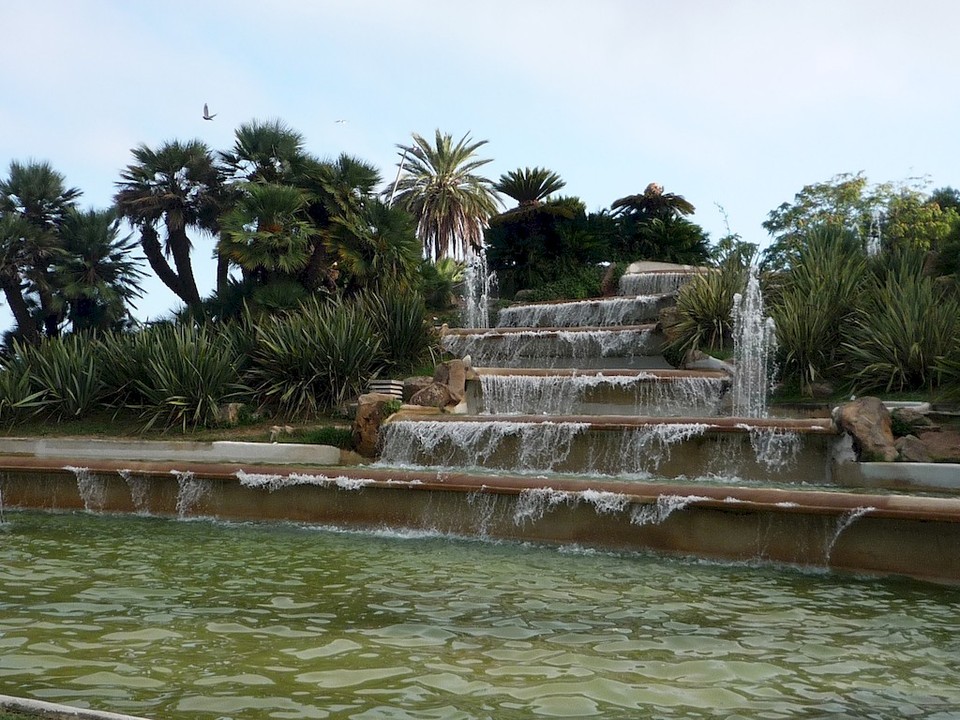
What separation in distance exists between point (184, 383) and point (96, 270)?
1198 cm

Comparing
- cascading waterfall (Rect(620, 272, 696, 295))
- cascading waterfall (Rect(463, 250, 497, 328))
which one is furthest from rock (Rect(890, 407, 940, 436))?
cascading waterfall (Rect(463, 250, 497, 328))

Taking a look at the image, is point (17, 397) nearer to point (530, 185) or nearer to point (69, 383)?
point (69, 383)

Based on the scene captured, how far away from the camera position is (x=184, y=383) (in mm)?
15953

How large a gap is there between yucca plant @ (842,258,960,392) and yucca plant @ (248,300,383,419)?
8.09 metres

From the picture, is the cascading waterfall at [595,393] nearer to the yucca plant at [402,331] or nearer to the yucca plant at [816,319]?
the yucca plant at [816,319]

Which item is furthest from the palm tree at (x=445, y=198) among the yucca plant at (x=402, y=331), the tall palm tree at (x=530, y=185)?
the yucca plant at (x=402, y=331)

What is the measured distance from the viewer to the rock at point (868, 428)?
32.1 feet

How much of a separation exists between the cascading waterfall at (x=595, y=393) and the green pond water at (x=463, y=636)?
5.93 metres

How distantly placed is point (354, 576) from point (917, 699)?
3794 millimetres

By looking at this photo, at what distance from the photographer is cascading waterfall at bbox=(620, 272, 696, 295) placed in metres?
22.4

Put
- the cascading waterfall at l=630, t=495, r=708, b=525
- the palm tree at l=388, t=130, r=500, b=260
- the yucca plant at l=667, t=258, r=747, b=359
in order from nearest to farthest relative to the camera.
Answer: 1. the cascading waterfall at l=630, t=495, r=708, b=525
2. the yucca plant at l=667, t=258, r=747, b=359
3. the palm tree at l=388, t=130, r=500, b=260

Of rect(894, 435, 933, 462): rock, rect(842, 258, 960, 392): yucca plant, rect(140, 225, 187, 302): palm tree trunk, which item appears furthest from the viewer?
rect(140, 225, 187, 302): palm tree trunk

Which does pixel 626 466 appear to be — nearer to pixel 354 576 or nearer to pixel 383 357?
pixel 354 576

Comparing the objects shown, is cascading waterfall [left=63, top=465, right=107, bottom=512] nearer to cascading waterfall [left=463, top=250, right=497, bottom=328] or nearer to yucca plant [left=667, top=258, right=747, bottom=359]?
yucca plant [left=667, top=258, right=747, bottom=359]
